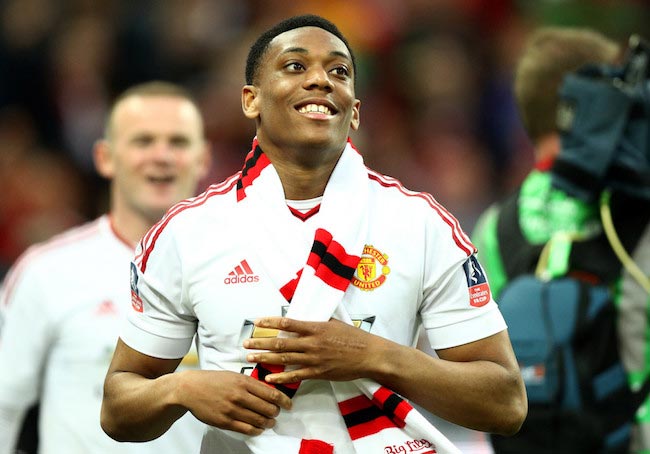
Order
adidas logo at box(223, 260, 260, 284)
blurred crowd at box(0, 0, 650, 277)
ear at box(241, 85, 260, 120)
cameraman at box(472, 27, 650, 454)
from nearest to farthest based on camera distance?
adidas logo at box(223, 260, 260, 284) < ear at box(241, 85, 260, 120) < cameraman at box(472, 27, 650, 454) < blurred crowd at box(0, 0, 650, 277)

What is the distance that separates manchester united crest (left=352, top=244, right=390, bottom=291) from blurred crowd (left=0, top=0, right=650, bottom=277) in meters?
6.06

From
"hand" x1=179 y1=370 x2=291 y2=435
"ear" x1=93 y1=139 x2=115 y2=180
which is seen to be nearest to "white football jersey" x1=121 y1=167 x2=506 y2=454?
"hand" x1=179 y1=370 x2=291 y2=435

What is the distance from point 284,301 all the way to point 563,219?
1.78 metres

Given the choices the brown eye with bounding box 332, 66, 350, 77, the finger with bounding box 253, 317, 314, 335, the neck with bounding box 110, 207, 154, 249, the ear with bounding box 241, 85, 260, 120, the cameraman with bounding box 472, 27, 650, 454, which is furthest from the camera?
the neck with bounding box 110, 207, 154, 249

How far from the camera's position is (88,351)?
15.4 ft

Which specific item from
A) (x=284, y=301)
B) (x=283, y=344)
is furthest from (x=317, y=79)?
(x=283, y=344)

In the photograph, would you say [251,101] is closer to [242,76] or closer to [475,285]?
[475,285]

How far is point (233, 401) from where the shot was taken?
287 centimetres

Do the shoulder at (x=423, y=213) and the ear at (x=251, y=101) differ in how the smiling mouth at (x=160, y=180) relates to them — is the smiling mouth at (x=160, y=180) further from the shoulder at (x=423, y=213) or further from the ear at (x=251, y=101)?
the shoulder at (x=423, y=213)

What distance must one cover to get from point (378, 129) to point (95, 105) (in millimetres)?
2241

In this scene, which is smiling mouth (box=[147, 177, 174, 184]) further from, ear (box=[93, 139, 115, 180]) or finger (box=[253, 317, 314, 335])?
finger (box=[253, 317, 314, 335])

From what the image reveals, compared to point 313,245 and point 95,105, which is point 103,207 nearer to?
point 95,105

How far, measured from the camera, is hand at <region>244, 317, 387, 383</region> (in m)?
2.83

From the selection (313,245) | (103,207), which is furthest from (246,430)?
(103,207)
